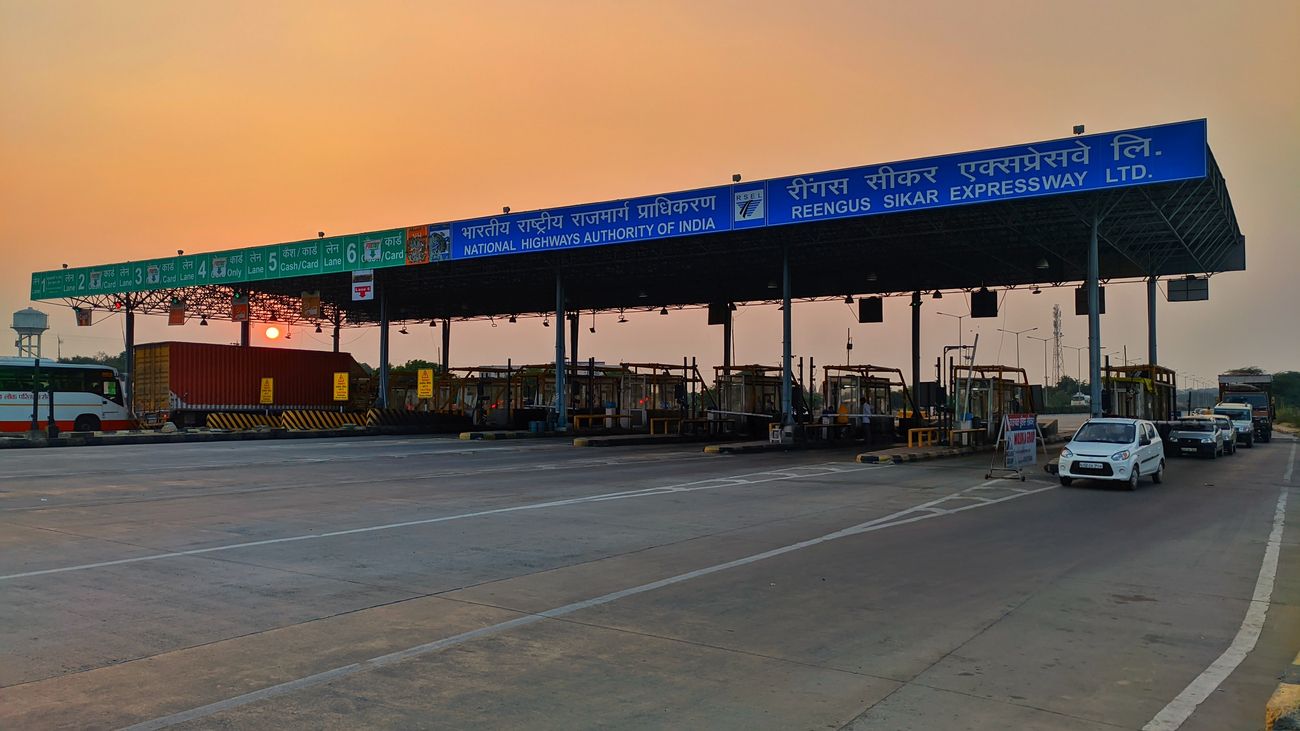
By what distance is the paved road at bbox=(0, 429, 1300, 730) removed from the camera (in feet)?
18.0

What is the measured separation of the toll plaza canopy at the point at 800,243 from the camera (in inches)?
985

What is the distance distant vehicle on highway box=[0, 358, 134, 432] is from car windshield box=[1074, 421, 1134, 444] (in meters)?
35.6

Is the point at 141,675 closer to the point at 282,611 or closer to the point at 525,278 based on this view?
the point at 282,611

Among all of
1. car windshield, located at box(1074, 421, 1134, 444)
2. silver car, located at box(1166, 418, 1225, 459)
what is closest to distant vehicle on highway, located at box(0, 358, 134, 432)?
car windshield, located at box(1074, 421, 1134, 444)

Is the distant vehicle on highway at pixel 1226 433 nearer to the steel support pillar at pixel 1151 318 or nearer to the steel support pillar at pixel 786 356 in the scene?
the steel support pillar at pixel 1151 318

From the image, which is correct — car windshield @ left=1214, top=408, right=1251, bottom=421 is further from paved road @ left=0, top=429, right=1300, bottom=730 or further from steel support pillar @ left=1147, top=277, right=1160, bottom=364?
paved road @ left=0, top=429, right=1300, bottom=730

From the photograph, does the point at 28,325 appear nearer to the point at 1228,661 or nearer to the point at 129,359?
the point at 129,359

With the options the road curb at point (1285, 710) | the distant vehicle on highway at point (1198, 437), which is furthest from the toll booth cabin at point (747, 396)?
the road curb at point (1285, 710)

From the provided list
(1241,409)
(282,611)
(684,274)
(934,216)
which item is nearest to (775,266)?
(684,274)

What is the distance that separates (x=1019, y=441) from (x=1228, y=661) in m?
16.6

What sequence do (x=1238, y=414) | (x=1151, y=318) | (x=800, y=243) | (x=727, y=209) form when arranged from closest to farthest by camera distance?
(x=727, y=209) → (x=800, y=243) → (x=1151, y=318) → (x=1238, y=414)

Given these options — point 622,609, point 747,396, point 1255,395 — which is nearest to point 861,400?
point 747,396

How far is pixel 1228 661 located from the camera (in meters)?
6.65

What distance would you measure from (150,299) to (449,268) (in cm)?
1688
